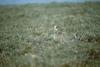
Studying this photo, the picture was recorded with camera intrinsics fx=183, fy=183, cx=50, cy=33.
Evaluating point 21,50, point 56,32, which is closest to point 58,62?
point 21,50

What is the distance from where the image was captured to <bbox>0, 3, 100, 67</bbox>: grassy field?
4234 millimetres

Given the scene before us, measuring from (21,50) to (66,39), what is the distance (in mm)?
1446

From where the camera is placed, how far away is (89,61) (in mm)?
4176

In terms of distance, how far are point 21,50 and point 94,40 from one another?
7.00 ft

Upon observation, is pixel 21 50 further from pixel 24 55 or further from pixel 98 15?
Result: pixel 98 15

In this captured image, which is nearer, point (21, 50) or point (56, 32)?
point (21, 50)

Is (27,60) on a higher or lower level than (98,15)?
lower

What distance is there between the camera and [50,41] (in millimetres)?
5422

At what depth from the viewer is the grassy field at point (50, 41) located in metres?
4.23

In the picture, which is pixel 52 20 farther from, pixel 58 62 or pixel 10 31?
pixel 58 62

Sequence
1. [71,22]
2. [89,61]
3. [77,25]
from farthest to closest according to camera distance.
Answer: [71,22], [77,25], [89,61]

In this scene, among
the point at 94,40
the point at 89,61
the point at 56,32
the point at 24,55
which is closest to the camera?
the point at 89,61

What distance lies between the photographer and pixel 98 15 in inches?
305

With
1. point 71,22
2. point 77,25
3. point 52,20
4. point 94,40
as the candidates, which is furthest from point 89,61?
point 52,20
